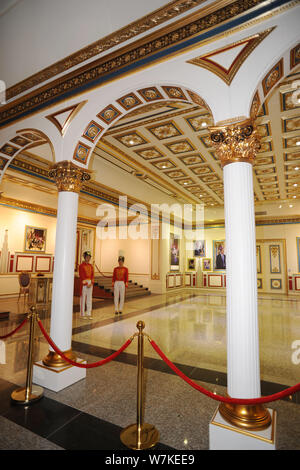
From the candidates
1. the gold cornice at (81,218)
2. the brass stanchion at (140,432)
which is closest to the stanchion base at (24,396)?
the brass stanchion at (140,432)

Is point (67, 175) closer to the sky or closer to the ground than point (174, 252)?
closer to the sky

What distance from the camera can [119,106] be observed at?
4.12 m

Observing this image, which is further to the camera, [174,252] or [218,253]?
[218,253]

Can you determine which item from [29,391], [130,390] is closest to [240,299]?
[130,390]

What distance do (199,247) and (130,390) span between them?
14.3 meters

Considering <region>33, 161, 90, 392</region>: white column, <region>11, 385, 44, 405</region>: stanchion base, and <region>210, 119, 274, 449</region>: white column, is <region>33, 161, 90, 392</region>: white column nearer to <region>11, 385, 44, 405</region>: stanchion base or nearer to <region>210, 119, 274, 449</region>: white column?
<region>11, 385, 44, 405</region>: stanchion base

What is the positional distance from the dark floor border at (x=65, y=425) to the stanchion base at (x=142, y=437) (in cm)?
5

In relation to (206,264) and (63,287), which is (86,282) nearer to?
(63,287)

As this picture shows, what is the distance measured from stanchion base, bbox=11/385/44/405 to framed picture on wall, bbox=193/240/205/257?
A: 14.5 meters

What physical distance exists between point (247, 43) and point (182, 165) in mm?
6229

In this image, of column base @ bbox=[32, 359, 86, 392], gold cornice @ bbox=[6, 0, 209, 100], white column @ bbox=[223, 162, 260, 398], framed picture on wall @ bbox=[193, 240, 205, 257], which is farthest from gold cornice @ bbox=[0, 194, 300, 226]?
white column @ bbox=[223, 162, 260, 398]

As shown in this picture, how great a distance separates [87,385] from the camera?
141 inches
